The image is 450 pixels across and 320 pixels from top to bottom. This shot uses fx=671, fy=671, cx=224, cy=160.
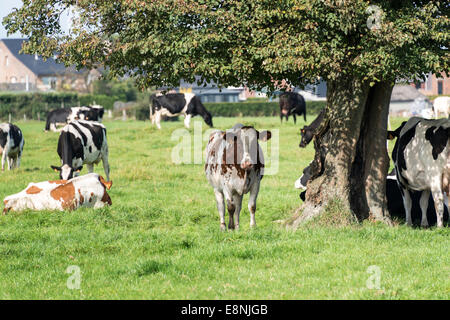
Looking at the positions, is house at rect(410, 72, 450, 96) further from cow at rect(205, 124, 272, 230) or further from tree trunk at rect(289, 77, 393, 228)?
cow at rect(205, 124, 272, 230)

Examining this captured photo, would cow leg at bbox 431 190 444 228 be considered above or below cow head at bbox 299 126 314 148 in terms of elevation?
below

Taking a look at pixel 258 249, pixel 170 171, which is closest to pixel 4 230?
pixel 258 249

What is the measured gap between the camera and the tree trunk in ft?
42.1

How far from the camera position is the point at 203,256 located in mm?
10023

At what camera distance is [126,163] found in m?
27.6

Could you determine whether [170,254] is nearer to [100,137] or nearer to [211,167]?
[211,167]

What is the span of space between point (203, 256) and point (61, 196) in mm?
6572

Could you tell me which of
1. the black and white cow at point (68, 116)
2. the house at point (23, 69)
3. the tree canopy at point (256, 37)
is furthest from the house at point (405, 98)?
the tree canopy at point (256, 37)

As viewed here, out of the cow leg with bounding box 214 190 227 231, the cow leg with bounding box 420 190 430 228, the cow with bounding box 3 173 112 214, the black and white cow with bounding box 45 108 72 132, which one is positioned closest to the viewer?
the cow leg with bounding box 214 190 227 231

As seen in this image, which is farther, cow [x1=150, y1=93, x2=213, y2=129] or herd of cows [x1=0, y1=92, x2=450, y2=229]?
cow [x1=150, y1=93, x2=213, y2=129]

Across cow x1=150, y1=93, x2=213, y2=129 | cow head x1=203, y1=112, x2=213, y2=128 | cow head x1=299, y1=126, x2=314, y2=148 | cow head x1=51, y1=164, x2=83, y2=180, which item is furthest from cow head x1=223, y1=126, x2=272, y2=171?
cow x1=150, y1=93, x2=213, y2=129

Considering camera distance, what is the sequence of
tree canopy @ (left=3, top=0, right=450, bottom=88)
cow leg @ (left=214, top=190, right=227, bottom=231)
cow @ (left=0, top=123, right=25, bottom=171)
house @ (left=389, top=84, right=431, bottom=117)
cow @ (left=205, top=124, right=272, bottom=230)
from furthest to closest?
house @ (left=389, top=84, right=431, bottom=117) → cow @ (left=0, top=123, right=25, bottom=171) → cow leg @ (left=214, top=190, right=227, bottom=231) → cow @ (left=205, top=124, right=272, bottom=230) → tree canopy @ (left=3, top=0, right=450, bottom=88)

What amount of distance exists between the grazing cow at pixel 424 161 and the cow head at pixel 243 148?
2944 mm

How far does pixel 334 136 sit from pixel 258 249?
12.0ft
